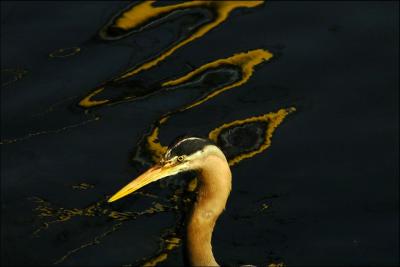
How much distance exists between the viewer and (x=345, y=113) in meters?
10.2

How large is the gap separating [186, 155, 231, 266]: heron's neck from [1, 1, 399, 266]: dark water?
1.01 meters

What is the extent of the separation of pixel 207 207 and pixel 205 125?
2.76 m

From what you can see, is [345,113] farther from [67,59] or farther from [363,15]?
[67,59]

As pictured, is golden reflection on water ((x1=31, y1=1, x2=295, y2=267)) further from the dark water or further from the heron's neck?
the heron's neck

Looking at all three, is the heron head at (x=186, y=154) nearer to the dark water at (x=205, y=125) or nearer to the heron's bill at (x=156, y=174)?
the heron's bill at (x=156, y=174)

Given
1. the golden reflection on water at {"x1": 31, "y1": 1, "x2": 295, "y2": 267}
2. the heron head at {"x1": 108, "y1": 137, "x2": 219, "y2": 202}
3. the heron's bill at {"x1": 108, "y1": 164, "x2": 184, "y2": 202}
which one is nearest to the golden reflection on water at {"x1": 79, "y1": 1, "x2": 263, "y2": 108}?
the golden reflection on water at {"x1": 31, "y1": 1, "x2": 295, "y2": 267}

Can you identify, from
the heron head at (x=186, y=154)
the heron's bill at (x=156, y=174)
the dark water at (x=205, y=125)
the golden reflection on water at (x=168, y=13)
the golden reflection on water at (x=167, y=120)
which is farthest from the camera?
the golden reflection on water at (x=168, y=13)

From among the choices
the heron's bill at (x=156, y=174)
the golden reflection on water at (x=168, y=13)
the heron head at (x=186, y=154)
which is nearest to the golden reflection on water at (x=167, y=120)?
the golden reflection on water at (x=168, y=13)

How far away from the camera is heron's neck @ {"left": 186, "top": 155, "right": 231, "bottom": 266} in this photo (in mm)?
7191

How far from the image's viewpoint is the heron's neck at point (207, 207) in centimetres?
719

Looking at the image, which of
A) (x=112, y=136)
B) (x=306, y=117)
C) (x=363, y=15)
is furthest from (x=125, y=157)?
(x=363, y=15)

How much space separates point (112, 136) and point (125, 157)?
352 millimetres

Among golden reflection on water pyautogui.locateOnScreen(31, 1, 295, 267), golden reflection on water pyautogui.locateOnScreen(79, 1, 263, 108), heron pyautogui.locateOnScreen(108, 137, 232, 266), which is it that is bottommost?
golden reflection on water pyautogui.locateOnScreen(31, 1, 295, 267)

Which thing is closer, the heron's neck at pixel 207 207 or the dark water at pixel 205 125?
the heron's neck at pixel 207 207
